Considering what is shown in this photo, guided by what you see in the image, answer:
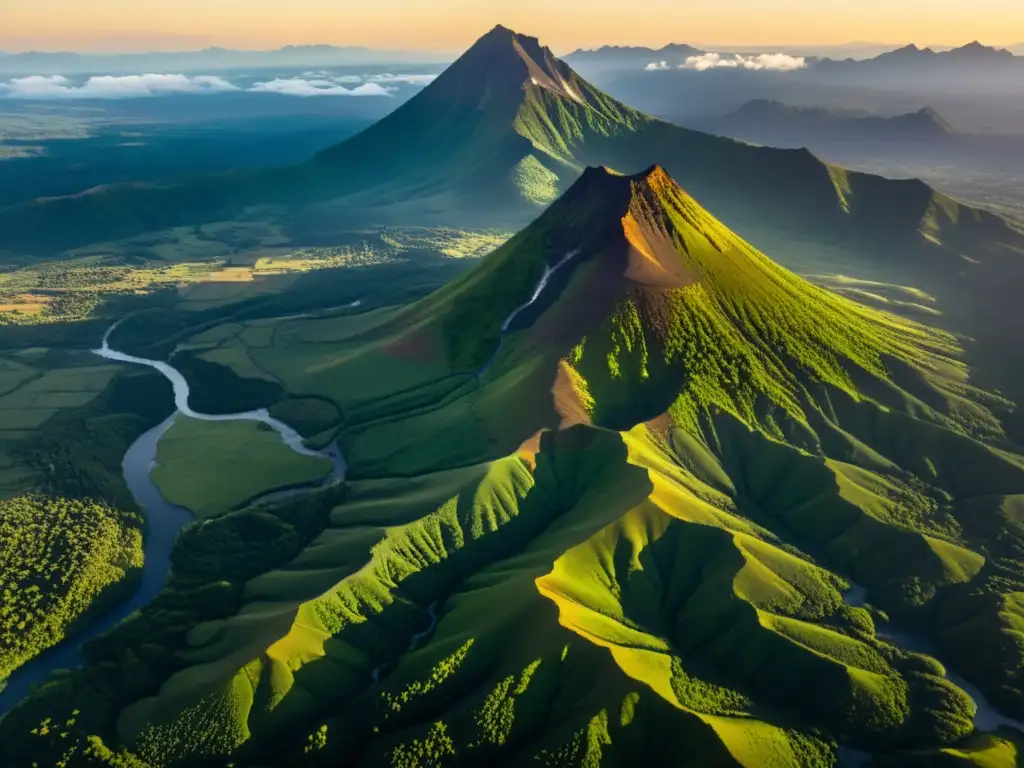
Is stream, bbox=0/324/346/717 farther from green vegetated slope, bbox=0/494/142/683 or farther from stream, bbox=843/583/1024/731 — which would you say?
stream, bbox=843/583/1024/731

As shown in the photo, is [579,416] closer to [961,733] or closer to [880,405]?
[880,405]

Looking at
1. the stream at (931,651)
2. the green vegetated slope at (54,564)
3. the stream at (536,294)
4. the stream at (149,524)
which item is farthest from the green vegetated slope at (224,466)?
the stream at (931,651)

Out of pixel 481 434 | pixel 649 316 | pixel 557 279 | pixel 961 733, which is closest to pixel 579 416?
pixel 481 434

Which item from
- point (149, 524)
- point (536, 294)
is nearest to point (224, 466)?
point (149, 524)

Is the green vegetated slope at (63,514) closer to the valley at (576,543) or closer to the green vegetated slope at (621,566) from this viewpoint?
the valley at (576,543)

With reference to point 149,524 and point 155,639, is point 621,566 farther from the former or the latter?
point 149,524

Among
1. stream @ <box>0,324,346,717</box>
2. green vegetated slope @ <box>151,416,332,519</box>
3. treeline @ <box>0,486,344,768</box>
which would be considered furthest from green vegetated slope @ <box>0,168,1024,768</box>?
green vegetated slope @ <box>151,416,332,519</box>
